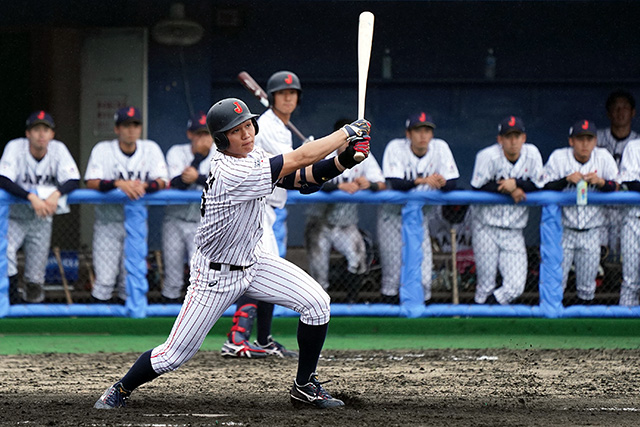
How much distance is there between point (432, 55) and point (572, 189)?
8.92 feet

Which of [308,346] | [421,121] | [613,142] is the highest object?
[421,121]

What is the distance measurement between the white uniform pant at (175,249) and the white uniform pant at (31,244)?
83cm

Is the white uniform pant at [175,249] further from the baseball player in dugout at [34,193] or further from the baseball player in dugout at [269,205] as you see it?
the baseball player in dugout at [269,205]

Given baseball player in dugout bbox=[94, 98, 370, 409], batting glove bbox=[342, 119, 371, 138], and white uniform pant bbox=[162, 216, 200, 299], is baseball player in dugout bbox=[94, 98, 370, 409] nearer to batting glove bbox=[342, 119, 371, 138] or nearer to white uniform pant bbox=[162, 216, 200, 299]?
batting glove bbox=[342, 119, 371, 138]

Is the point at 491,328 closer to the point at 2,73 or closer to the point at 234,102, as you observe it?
the point at 234,102

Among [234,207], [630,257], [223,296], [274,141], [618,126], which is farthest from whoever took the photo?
[618,126]

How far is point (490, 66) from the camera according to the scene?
28.9 feet

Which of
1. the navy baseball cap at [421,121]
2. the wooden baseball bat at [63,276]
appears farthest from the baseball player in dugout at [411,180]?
the wooden baseball bat at [63,276]

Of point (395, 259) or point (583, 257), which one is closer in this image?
point (583, 257)

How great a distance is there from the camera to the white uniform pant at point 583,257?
21.5 feet

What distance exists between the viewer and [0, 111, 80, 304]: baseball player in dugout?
653 cm

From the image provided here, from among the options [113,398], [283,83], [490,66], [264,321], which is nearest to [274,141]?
[283,83]

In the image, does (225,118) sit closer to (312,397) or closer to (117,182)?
(312,397)

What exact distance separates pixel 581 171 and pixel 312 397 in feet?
11.5
